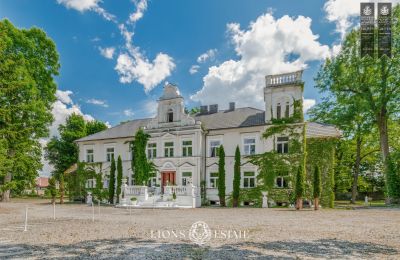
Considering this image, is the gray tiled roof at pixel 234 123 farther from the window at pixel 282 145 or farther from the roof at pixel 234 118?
the window at pixel 282 145

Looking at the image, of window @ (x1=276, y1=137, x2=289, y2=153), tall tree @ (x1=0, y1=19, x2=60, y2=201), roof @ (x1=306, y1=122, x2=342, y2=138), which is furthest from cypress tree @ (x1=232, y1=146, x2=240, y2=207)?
tall tree @ (x1=0, y1=19, x2=60, y2=201)

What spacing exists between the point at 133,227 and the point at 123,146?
19.1m

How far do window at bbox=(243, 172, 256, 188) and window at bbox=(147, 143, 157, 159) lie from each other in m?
8.80

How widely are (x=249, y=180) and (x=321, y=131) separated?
7.22 metres

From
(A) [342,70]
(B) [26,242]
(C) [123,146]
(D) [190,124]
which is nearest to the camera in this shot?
(B) [26,242]

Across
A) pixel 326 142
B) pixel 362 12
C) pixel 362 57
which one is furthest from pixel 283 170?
pixel 362 12

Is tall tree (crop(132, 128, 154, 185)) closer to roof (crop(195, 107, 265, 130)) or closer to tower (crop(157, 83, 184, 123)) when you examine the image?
tower (crop(157, 83, 184, 123))

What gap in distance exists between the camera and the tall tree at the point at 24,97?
25.8m

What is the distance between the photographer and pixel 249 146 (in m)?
25.0

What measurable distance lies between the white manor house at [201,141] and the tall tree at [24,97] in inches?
299

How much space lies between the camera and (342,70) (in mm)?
24781

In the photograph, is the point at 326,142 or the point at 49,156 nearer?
the point at 326,142

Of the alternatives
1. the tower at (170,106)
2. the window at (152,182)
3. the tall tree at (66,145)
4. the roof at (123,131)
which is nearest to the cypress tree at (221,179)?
the tower at (170,106)

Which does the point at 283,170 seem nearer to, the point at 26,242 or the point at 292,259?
the point at 292,259
